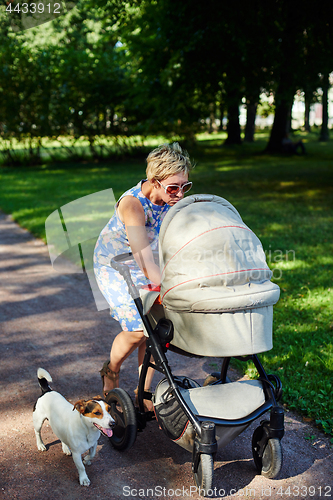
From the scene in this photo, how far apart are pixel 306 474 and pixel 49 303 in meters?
3.42

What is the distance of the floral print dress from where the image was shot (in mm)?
2793

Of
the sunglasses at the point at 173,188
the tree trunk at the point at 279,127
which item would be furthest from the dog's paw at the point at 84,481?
the tree trunk at the point at 279,127

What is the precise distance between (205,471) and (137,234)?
4.45 feet

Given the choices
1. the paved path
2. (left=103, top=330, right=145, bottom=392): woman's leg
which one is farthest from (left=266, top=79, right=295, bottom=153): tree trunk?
(left=103, top=330, right=145, bottom=392): woman's leg

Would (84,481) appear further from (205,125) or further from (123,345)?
(205,125)

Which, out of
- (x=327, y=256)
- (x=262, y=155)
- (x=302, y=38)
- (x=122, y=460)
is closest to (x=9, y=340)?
(x=122, y=460)

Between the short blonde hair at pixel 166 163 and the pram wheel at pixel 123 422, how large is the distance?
4.55ft

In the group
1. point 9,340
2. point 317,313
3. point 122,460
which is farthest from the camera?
point 317,313

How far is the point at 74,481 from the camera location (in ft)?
8.36

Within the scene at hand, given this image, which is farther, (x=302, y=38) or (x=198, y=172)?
(x=198, y=172)

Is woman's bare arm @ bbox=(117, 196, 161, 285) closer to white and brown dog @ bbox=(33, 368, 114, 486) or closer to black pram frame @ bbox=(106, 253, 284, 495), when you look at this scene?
black pram frame @ bbox=(106, 253, 284, 495)

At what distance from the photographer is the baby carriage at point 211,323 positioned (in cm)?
226

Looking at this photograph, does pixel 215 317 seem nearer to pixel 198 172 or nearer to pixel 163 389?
pixel 163 389

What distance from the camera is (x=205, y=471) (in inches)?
88.6
